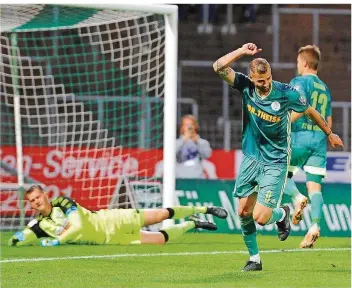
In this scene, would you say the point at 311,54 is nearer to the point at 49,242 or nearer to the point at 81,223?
the point at 81,223

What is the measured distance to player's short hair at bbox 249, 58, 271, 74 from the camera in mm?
8289

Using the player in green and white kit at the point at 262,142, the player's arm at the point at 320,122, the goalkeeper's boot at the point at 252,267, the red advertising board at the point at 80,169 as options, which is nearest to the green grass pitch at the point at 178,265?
the goalkeeper's boot at the point at 252,267

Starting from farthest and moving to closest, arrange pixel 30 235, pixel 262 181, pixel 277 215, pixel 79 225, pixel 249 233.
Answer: pixel 30 235 < pixel 79 225 < pixel 277 215 < pixel 249 233 < pixel 262 181

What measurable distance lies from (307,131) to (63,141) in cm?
477

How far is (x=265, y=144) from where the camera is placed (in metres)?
8.64

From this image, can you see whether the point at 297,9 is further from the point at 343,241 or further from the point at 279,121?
the point at 279,121

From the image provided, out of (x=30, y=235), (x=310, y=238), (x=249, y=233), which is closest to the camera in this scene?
(x=249, y=233)

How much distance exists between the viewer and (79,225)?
451 inches

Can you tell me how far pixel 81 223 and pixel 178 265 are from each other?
2.24 m

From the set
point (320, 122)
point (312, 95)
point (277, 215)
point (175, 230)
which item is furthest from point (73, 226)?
point (320, 122)

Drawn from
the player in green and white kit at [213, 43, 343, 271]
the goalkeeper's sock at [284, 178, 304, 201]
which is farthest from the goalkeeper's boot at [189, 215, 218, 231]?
the player in green and white kit at [213, 43, 343, 271]

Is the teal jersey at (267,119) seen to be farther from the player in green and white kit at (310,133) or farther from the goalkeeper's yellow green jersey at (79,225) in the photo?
the goalkeeper's yellow green jersey at (79,225)

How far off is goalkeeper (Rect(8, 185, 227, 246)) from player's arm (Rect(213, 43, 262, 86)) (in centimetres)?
346

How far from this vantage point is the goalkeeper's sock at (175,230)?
1203 centimetres
